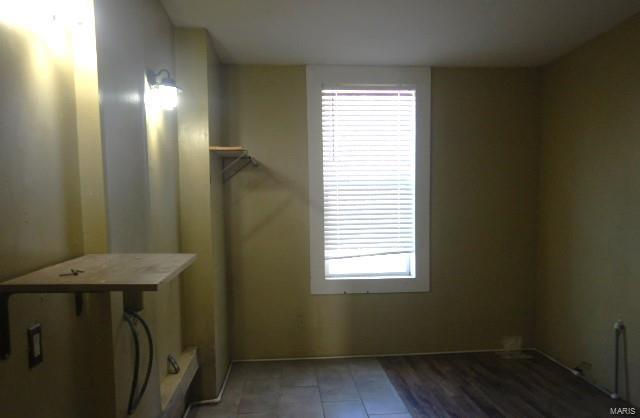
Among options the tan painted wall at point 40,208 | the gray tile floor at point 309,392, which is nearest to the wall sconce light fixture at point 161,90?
the tan painted wall at point 40,208

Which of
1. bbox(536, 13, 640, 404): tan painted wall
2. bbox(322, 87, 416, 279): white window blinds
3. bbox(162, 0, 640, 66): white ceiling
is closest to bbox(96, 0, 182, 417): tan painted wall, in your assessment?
bbox(162, 0, 640, 66): white ceiling

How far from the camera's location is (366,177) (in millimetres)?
2885

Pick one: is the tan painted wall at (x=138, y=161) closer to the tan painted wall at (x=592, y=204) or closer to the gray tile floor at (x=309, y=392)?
the gray tile floor at (x=309, y=392)

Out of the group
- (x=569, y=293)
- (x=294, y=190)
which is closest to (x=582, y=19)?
(x=569, y=293)

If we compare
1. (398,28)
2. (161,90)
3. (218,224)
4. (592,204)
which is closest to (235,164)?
(218,224)

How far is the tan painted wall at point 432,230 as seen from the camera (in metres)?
2.79

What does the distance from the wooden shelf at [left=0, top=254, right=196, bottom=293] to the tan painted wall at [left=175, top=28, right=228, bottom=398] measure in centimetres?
109

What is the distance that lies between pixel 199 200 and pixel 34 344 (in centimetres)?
135

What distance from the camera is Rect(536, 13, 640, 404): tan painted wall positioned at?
85.0 inches

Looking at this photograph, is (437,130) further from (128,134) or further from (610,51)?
(128,134)

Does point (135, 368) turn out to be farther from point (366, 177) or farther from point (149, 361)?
point (366, 177)

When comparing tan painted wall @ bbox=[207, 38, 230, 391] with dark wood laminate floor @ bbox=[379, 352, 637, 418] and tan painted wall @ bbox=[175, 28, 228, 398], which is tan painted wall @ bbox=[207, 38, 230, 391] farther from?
dark wood laminate floor @ bbox=[379, 352, 637, 418]

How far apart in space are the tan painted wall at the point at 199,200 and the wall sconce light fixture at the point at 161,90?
403 mm

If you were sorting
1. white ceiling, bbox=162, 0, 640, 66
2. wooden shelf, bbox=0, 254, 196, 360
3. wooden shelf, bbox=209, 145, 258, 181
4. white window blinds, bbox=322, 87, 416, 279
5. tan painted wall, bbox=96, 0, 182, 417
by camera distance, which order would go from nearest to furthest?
wooden shelf, bbox=0, 254, 196, 360 → tan painted wall, bbox=96, 0, 182, 417 → white ceiling, bbox=162, 0, 640, 66 → wooden shelf, bbox=209, 145, 258, 181 → white window blinds, bbox=322, 87, 416, 279
